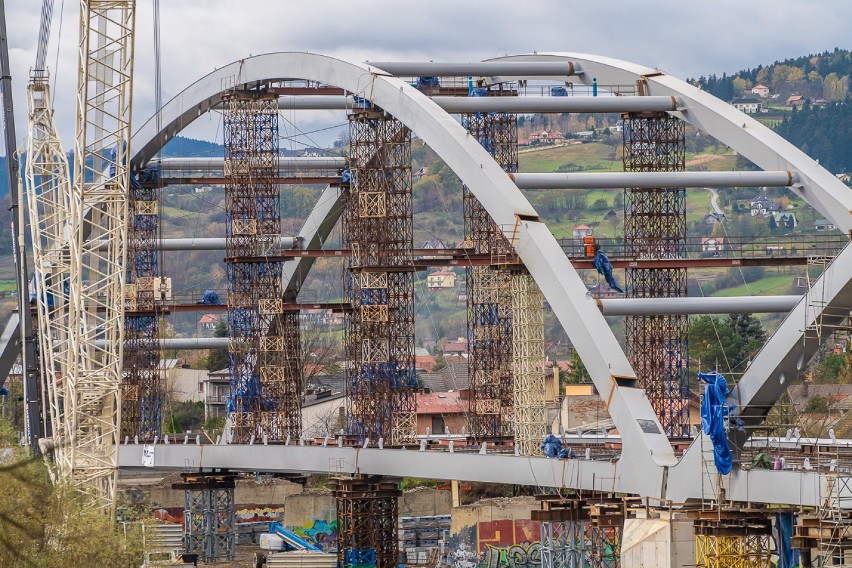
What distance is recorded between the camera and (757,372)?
137 ft

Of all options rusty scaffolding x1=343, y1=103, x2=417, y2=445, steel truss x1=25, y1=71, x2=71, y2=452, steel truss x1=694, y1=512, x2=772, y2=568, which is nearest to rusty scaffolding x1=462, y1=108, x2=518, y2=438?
rusty scaffolding x1=343, y1=103, x2=417, y2=445

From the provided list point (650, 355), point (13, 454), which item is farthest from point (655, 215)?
point (13, 454)

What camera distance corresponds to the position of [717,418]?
1586 inches

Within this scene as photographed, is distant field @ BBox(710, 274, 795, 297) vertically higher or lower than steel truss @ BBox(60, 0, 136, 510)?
higher

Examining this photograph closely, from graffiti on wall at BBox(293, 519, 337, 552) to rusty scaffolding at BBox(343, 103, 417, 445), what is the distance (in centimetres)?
1036

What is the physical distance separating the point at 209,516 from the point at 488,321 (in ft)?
42.7

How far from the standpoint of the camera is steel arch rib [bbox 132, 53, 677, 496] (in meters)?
44.6

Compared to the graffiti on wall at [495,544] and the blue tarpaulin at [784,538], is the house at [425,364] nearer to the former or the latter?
the graffiti on wall at [495,544]

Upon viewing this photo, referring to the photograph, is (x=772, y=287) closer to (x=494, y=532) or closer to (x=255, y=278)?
(x=255, y=278)

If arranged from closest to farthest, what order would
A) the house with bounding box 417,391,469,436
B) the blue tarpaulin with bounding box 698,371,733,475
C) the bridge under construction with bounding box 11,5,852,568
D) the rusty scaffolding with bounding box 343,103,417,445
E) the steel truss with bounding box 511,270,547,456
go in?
the blue tarpaulin with bounding box 698,371,733,475
the bridge under construction with bounding box 11,5,852,568
the steel truss with bounding box 511,270,547,456
the rusty scaffolding with bounding box 343,103,417,445
the house with bounding box 417,391,469,436

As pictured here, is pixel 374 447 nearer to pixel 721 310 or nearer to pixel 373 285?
pixel 373 285

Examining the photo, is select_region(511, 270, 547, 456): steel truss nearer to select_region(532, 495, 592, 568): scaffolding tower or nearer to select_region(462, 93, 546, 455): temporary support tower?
select_region(532, 495, 592, 568): scaffolding tower

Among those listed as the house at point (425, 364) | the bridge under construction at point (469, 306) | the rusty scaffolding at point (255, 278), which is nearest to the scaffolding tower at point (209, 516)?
the bridge under construction at point (469, 306)

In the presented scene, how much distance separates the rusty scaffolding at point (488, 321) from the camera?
68.5m
